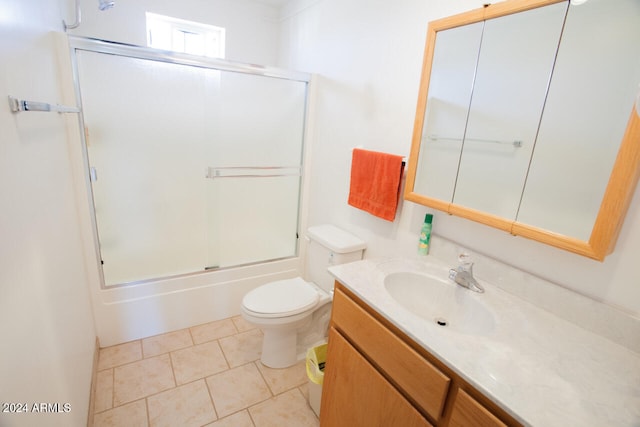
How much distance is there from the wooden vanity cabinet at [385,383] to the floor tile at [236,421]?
40cm

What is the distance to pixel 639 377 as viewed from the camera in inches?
32.5

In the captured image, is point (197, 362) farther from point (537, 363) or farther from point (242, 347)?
point (537, 363)

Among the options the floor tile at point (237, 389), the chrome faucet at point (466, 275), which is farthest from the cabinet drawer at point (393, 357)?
the floor tile at point (237, 389)

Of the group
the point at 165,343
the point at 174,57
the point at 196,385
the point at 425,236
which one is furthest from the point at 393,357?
the point at 174,57

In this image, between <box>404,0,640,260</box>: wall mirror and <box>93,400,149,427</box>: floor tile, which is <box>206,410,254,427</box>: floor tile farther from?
<box>404,0,640,260</box>: wall mirror

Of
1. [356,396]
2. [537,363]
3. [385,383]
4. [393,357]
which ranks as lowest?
[356,396]

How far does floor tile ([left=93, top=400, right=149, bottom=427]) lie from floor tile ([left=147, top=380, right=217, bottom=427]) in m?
0.04

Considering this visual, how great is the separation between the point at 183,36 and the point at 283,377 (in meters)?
2.79

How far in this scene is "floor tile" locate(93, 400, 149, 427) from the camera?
1.47 meters

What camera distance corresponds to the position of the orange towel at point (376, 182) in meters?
1.58

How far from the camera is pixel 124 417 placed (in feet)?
4.93

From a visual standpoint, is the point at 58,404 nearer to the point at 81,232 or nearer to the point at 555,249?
the point at 81,232

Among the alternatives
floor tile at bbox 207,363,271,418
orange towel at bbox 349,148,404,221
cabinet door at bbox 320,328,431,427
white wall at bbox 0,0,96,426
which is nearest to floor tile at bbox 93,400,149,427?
white wall at bbox 0,0,96,426

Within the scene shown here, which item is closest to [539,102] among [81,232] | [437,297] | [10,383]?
[437,297]
